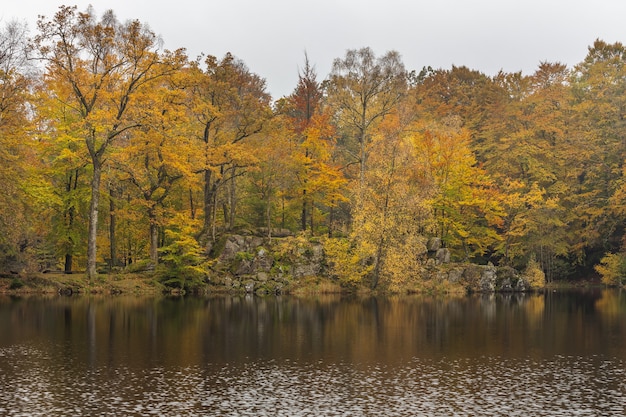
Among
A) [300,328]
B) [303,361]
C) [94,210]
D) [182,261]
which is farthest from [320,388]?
[94,210]

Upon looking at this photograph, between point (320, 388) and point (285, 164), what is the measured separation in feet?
128

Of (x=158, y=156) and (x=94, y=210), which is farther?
(x=158, y=156)

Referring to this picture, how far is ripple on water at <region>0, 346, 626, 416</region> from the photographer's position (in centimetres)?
1839

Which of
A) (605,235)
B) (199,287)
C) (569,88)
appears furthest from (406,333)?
(569,88)

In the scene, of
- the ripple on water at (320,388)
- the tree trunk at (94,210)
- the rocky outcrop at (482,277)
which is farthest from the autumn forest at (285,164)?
the ripple on water at (320,388)

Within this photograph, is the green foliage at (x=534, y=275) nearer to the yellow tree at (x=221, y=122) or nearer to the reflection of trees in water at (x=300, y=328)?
the reflection of trees in water at (x=300, y=328)

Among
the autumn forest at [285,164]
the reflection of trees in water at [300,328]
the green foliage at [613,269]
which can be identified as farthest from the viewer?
the green foliage at [613,269]

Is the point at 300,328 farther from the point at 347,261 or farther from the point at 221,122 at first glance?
the point at 221,122

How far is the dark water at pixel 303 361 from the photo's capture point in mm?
19016

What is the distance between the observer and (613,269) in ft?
234

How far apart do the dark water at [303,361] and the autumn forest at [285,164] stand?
11.8 meters

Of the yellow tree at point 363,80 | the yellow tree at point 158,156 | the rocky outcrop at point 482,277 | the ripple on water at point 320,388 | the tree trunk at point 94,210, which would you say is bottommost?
the ripple on water at point 320,388

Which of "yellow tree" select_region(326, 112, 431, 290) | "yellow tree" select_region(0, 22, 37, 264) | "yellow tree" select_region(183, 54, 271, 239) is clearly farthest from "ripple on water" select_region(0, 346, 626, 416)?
"yellow tree" select_region(183, 54, 271, 239)

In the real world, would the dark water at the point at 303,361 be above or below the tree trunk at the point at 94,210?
below
